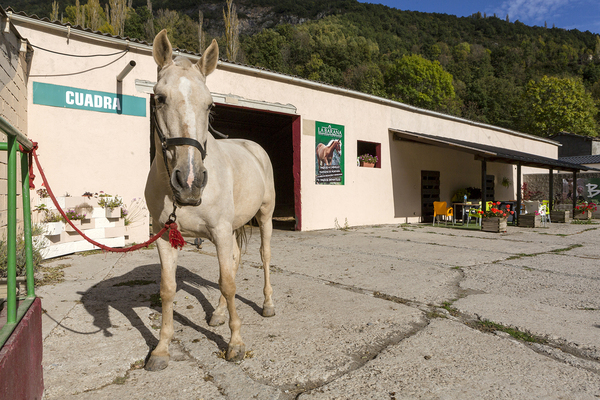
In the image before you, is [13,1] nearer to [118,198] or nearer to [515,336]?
[118,198]

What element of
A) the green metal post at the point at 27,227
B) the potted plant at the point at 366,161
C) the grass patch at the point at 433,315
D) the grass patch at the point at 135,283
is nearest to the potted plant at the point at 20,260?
the green metal post at the point at 27,227

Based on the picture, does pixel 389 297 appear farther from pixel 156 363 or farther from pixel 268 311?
pixel 156 363

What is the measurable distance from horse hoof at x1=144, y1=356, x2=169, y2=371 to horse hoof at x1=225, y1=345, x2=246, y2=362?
40cm

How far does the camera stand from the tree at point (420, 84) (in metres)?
49.6

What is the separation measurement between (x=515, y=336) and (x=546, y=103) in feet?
149

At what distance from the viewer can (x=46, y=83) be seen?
21.5 ft

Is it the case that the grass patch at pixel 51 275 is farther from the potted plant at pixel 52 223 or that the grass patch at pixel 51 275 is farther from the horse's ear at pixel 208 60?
the horse's ear at pixel 208 60

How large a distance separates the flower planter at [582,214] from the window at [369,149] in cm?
995

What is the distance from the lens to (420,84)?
50250 mm

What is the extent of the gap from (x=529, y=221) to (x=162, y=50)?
13.3m

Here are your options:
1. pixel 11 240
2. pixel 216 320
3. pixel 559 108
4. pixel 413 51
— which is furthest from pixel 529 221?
pixel 413 51

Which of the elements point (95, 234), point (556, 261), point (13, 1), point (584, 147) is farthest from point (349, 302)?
point (13, 1)

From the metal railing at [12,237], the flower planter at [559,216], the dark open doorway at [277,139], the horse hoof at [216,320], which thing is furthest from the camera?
the flower planter at [559,216]

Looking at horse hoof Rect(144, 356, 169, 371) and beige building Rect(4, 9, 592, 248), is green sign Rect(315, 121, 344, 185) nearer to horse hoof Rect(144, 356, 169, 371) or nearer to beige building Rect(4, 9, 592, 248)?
beige building Rect(4, 9, 592, 248)
